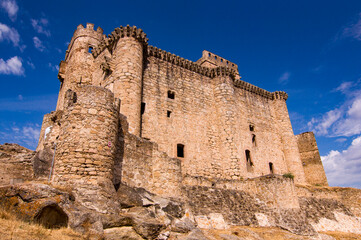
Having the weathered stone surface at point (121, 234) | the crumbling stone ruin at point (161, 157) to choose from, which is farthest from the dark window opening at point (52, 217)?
the weathered stone surface at point (121, 234)

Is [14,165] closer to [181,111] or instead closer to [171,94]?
[181,111]

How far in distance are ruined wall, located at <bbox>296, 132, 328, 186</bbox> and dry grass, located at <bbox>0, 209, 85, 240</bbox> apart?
77.5 ft

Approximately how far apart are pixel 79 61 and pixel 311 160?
21.8 metres

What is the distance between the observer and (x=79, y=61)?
1984 cm

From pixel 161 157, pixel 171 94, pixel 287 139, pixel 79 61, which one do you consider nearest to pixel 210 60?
pixel 171 94

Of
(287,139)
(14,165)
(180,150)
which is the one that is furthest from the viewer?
(287,139)

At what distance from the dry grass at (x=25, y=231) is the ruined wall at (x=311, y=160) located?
2363cm

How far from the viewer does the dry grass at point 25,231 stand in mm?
4723

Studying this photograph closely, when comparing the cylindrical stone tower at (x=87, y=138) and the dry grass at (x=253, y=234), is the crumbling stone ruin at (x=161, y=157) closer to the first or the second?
the cylindrical stone tower at (x=87, y=138)

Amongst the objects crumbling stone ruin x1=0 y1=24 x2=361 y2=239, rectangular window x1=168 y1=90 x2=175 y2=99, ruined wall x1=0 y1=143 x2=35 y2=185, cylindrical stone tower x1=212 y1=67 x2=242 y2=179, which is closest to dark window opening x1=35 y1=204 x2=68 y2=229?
crumbling stone ruin x1=0 y1=24 x2=361 y2=239

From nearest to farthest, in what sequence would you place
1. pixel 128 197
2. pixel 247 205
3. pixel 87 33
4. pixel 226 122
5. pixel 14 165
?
1. pixel 128 197
2. pixel 14 165
3. pixel 247 205
4. pixel 226 122
5. pixel 87 33

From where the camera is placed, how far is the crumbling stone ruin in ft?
24.0

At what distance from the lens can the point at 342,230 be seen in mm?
16844

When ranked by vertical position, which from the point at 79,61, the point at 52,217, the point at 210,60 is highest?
the point at 210,60
